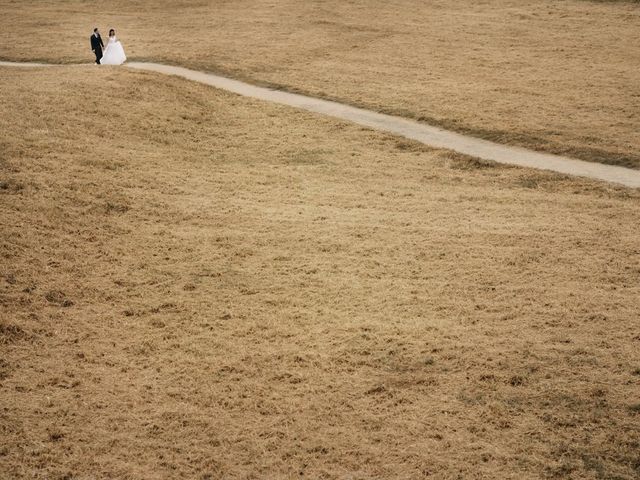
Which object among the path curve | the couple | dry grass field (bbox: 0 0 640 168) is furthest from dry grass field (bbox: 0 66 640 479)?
the couple

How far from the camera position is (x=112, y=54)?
2311cm

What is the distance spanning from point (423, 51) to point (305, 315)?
19097 mm

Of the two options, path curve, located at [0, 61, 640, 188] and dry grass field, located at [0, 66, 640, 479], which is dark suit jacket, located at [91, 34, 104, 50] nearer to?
path curve, located at [0, 61, 640, 188]

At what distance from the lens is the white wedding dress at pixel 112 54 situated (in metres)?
23.0

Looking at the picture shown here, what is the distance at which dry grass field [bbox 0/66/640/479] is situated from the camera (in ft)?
23.2

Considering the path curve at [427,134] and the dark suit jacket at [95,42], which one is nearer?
the path curve at [427,134]

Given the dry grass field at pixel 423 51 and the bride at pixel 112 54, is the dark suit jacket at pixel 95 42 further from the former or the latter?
the dry grass field at pixel 423 51

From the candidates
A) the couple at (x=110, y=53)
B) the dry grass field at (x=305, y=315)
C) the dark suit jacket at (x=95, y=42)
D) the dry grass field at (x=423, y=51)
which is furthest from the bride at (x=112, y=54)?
the dry grass field at (x=305, y=315)

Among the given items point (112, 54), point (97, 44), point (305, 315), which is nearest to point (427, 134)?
point (305, 315)

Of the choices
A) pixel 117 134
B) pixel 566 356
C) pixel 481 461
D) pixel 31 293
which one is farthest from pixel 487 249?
pixel 117 134

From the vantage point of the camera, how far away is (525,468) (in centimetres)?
672

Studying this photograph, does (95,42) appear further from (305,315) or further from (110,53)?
(305,315)

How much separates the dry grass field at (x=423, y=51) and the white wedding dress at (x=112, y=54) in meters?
1.79

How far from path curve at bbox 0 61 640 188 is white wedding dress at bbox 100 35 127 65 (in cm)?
58
